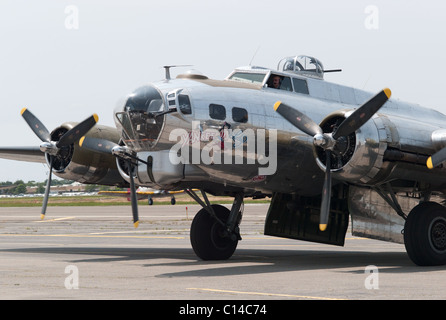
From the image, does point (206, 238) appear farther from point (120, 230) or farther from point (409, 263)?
point (120, 230)

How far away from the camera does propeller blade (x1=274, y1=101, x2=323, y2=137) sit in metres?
16.9

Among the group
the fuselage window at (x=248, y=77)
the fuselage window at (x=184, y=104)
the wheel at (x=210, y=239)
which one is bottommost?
the wheel at (x=210, y=239)

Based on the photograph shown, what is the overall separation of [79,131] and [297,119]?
23.5ft

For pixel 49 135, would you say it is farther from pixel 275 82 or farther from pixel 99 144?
pixel 275 82

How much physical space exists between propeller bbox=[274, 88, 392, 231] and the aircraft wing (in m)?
11.0

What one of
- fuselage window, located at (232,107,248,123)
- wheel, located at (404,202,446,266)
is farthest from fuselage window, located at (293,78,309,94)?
wheel, located at (404,202,446,266)

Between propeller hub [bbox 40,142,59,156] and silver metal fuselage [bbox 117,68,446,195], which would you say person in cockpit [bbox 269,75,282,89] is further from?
propeller hub [bbox 40,142,59,156]

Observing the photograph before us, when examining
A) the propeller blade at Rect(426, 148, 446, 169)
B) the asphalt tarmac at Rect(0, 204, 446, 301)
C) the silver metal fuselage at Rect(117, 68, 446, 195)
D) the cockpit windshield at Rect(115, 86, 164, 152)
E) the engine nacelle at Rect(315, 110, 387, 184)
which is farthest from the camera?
the cockpit windshield at Rect(115, 86, 164, 152)

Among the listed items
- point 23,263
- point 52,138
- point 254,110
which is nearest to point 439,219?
point 254,110

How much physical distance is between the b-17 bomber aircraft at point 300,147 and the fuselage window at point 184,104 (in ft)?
0.08

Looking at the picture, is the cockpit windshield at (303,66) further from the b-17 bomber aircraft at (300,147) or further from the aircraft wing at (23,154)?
the aircraft wing at (23,154)

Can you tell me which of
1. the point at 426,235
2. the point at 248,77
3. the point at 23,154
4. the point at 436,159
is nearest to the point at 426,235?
the point at 426,235

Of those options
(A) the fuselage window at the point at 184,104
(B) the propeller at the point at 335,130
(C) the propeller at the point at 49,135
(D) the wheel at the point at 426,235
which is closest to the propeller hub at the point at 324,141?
(B) the propeller at the point at 335,130

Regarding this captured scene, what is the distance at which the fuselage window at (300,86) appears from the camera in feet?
63.5
